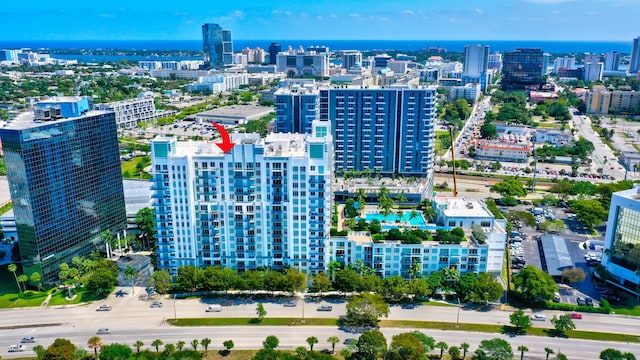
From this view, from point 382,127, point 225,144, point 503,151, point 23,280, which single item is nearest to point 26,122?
point 23,280

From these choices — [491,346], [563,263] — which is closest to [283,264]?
[491,346]

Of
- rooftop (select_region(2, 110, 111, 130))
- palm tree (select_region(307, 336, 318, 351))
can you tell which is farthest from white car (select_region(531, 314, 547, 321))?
rooftop (select_region(2, 110, 111, 130))

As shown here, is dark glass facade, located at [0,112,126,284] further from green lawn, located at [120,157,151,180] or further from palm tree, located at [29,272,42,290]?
green lawn, located at [120,157,151,180]

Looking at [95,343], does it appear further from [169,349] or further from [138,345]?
[169,349]

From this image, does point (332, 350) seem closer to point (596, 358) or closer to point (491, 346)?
point (491, 346)

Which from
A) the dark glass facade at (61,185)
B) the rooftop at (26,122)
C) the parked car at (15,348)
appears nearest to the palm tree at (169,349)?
the parked car at (15,348)

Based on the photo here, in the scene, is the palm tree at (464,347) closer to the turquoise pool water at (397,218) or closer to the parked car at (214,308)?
the turquoise pool water at (397,218)
